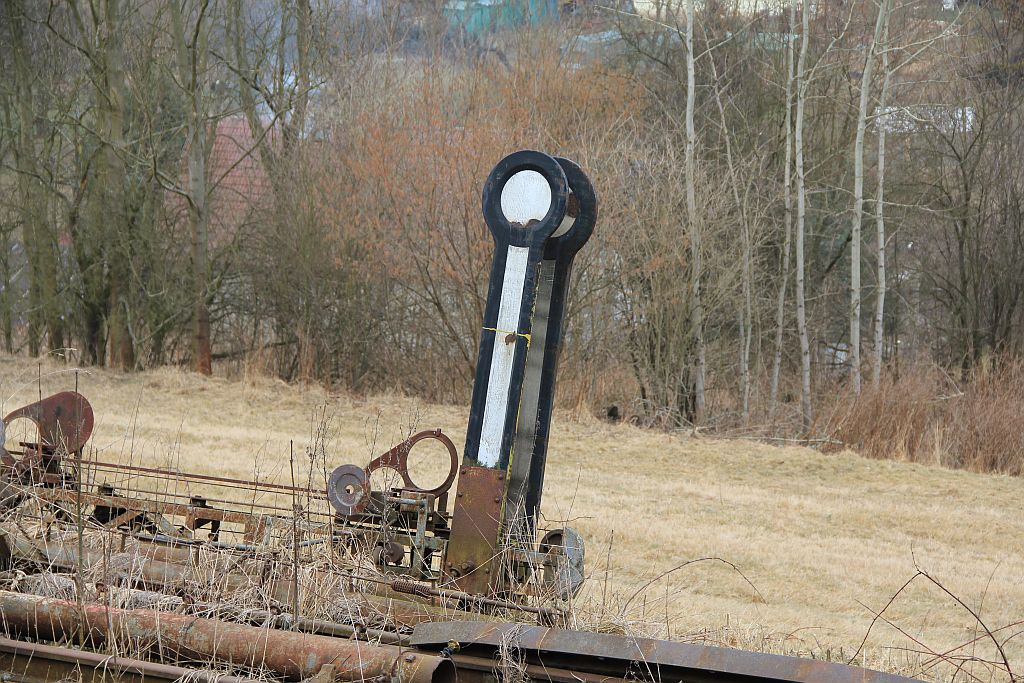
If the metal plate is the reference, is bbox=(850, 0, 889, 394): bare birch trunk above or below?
above

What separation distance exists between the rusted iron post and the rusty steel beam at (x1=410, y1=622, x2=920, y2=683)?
2.51ft

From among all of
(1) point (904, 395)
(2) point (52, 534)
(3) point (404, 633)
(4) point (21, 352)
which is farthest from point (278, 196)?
(3) point (404, 633)

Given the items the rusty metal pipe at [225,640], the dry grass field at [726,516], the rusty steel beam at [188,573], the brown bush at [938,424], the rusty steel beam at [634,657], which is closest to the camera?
the rusty steel beam at [634,657]

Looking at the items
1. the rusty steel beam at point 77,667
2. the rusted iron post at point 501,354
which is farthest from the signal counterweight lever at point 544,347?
the rusty steel beam at point 77,667

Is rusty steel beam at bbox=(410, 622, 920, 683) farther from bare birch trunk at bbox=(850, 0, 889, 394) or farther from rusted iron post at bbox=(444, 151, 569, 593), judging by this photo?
bare birch trunk at bbox=(850, 0, 889, 394)

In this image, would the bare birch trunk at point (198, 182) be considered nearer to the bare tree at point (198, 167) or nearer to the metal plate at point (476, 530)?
the bare tree at point (198, 167)

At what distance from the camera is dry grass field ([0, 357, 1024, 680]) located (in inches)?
263

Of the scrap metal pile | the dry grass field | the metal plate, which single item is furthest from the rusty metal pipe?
the dry grass field

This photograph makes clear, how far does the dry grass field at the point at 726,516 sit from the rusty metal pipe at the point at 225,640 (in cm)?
113

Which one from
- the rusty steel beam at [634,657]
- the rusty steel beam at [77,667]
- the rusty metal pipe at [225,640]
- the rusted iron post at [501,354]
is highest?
the rusted iron post at [501,354]

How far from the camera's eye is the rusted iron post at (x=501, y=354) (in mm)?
4664

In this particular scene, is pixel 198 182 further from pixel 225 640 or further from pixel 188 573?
pixel 225 640

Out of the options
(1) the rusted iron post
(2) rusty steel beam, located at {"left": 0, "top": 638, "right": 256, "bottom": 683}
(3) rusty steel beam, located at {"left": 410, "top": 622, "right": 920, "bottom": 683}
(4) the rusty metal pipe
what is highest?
(1) the rusted iron post

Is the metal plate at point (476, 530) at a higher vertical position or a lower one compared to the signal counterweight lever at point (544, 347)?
lower
